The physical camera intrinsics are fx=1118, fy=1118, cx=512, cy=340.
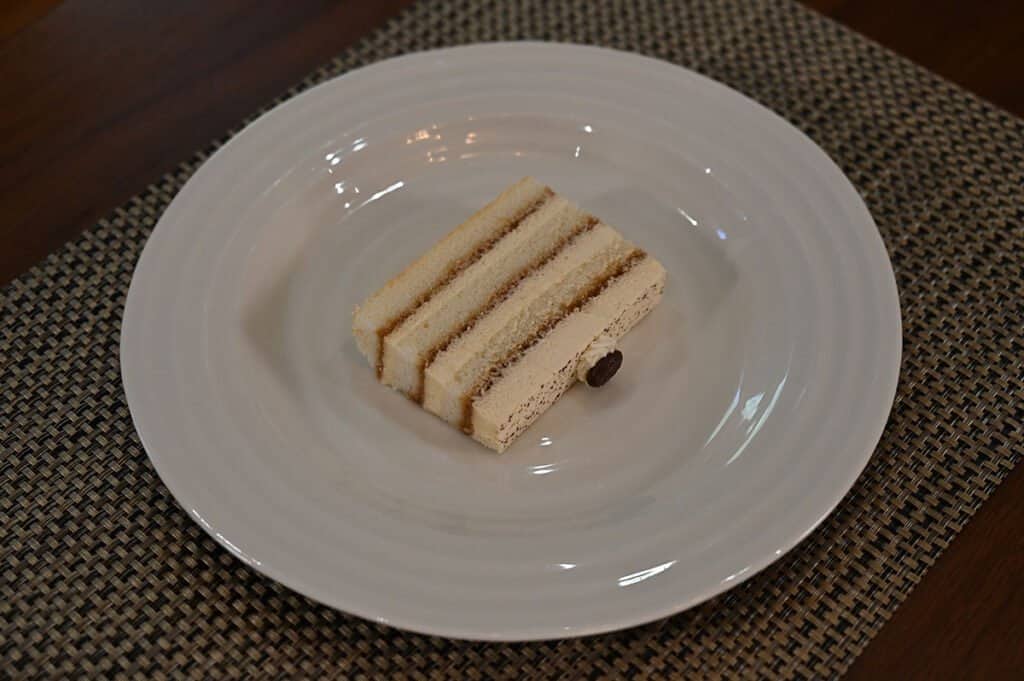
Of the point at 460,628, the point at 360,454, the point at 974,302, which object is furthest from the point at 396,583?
the point at 974,302

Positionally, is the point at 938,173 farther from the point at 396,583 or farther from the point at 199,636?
the point at 199,636

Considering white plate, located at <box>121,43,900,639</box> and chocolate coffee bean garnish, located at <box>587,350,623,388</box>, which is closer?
white plate, located at <box>121,43,900,639</box>

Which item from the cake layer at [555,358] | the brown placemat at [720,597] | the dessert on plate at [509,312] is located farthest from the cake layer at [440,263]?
the brown placemat at [720,597]

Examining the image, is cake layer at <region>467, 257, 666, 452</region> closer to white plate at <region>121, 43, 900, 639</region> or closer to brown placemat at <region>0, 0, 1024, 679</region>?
white plate at <region>121, 43, 900, 639</region>

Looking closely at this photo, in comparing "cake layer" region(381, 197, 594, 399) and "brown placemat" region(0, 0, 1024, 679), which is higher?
"cake layer" region(381, 197, 594, 399)

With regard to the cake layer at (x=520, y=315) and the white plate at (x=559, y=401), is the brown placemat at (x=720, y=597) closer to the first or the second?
the white plate at (x=559, y=401)

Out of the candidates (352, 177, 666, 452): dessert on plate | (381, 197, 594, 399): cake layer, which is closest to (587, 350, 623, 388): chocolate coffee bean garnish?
(352, 177, 666, 452): dessert on plate
